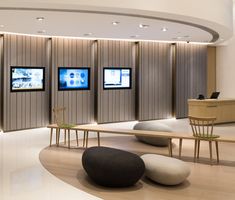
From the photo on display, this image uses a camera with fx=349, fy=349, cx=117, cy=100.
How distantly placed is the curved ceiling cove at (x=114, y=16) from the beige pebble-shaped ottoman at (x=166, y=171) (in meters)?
2.97

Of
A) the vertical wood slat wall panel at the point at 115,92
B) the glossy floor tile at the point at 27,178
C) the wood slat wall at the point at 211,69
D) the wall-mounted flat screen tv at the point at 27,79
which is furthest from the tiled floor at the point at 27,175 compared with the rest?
the wood slat wall at the point at 211,69

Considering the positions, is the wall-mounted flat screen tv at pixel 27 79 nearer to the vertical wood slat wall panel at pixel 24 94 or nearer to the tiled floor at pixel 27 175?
the vertical wood slat wall panel at pixel 24 94

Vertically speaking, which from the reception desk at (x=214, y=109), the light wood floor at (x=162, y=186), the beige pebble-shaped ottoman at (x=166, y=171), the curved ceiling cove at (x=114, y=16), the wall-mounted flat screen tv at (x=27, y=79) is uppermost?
the curved ceiling cove at (x=114, y=16)

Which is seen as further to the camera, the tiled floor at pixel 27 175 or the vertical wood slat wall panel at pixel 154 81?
the vertical wood slat wall panel at pixel 154 81

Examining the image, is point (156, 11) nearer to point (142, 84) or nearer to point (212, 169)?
point (212, 169)

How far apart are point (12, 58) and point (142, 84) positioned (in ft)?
17.0

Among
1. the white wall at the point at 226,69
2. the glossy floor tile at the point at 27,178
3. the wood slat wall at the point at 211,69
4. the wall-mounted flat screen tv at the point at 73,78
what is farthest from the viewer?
the wood slat wall at the point at 211,69

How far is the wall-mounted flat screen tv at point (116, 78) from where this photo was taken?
512 inches

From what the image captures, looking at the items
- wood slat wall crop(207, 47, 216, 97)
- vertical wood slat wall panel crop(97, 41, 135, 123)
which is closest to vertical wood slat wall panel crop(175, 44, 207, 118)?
wood slat wall crop(207, 47, 216, 97)

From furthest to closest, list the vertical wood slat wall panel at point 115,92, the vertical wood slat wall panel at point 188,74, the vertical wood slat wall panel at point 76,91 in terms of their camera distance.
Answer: the vertical wood slat wall panel at point 188,74 → the vertical wood slat wall panel at point 115,92 → the vertical wood slat wall panel at point 76,91

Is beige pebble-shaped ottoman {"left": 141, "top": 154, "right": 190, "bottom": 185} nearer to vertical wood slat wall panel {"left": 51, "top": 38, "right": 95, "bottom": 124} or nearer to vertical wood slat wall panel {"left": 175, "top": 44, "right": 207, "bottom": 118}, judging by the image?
vertical wood slat wall panel {"left": 51, "top": 38, "right": 95, "bottom": 124}

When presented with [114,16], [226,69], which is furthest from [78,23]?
[226,69]

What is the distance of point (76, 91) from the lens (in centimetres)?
1245

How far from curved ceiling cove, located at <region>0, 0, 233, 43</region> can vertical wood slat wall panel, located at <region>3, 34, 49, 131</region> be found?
3.35 feet
